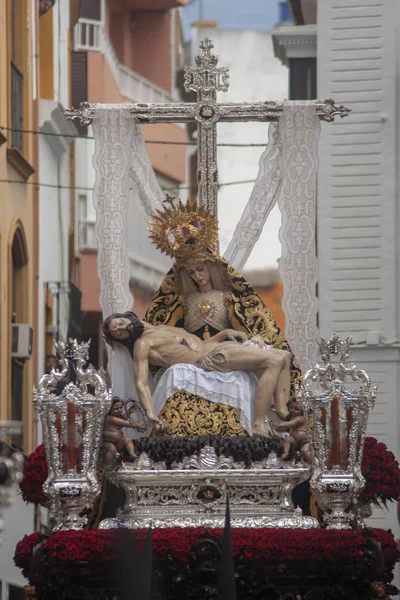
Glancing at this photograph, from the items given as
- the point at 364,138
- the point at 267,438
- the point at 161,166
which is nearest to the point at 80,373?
the point at 267,438

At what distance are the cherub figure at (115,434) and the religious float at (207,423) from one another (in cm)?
1

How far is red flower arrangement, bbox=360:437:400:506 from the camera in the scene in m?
15.6

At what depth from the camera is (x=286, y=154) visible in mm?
17156

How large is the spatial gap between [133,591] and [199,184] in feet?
14.5

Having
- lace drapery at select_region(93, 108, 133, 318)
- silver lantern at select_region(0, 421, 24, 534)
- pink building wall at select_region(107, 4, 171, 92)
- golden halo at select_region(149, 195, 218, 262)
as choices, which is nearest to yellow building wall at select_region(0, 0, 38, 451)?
lace drapery at select_region(93, 108, 133, 318)

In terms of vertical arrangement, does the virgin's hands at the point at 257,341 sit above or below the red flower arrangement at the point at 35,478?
above

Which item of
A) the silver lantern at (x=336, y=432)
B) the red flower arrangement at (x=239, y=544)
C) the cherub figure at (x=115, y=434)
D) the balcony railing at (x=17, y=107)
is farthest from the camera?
the balcony railing at (x=17, y=107)

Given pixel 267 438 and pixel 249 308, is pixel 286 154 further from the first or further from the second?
pixel 267 438

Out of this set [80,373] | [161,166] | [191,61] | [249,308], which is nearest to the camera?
[80,373]

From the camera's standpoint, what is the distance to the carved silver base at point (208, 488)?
15.2 meters

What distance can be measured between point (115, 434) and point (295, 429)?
1364 millimetres

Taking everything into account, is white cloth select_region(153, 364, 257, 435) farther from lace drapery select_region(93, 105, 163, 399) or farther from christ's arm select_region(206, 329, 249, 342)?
lace drapery select_region(93, 105, 163, 399)

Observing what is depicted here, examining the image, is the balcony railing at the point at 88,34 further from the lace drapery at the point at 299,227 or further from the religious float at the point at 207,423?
the lace drapery at the point at 299,227

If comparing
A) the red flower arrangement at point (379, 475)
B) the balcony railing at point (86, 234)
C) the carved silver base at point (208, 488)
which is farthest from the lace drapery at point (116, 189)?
the balcony railing at point (86, 234)
